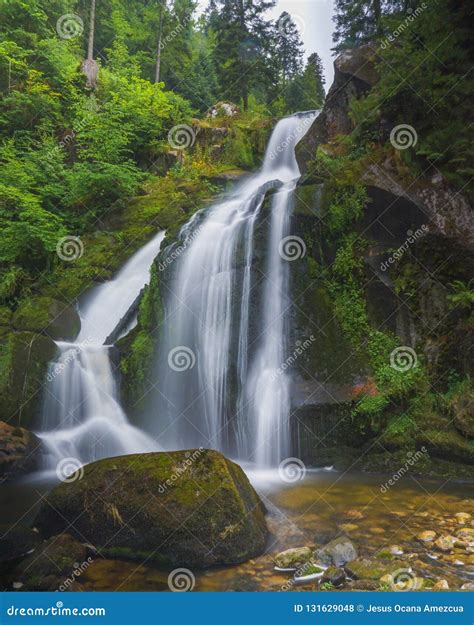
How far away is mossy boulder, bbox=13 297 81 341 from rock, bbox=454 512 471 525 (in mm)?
8464

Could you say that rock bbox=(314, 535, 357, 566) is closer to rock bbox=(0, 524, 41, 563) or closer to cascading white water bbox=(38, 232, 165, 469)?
rock bbox=(0, 524, 41, 563)

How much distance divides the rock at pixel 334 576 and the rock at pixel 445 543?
47.6 inches

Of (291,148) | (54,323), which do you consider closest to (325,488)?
(54,323)

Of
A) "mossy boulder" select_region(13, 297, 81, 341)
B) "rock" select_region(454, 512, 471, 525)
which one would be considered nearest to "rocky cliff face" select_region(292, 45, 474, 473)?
"rock" select_region(454, 512, 471, 525)

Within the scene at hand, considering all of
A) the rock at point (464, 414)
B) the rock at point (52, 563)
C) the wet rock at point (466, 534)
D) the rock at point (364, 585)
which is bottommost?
the rock at point (52, 563)

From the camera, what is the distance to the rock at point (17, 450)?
7277 millimetres

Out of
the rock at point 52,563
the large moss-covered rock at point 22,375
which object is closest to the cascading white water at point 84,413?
the large moss-covered rock at point 22,375

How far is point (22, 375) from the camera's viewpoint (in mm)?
8586

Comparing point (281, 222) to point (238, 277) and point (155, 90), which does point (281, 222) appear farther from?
point (155, 90)

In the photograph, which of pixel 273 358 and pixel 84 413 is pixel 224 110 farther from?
pixel 84 413

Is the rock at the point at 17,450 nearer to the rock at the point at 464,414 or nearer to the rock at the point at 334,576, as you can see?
the rock at the point at 334,576

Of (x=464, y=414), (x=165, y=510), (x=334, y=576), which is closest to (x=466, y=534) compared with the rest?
(x=334, y=576)

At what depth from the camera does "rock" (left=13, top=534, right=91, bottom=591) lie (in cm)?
411

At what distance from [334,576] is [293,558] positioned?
52 cm
